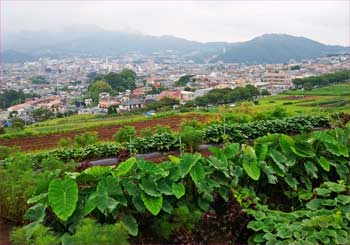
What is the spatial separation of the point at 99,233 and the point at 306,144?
3.42m

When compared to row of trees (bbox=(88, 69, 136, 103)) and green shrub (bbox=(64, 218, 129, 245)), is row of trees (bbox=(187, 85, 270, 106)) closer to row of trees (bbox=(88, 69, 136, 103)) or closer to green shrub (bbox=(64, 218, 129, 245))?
row of trees (bbox=(88, 69, 136, 103))

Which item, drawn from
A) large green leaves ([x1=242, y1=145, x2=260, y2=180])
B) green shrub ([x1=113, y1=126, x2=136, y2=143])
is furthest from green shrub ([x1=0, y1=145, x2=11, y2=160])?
large green leaves ([x1=242, y1=145, x2=260, y2=180])

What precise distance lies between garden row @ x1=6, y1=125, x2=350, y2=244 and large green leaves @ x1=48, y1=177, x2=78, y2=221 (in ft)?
0.03

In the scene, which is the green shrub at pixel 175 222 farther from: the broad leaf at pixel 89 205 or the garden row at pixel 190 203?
the broad leaf at pixel 89 205

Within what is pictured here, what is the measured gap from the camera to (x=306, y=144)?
19.8 feet

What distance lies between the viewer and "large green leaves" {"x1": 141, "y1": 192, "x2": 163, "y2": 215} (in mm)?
4512

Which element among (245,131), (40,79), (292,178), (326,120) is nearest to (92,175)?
(292,178)

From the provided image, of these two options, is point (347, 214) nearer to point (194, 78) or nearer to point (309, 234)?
point (309, 234)

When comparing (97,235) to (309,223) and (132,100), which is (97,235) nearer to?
(309,223)

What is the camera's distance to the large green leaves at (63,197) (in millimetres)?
4301

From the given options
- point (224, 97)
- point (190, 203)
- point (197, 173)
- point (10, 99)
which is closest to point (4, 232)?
point (190, 203)

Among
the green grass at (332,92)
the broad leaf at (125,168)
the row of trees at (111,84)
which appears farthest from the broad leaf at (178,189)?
the row of trees at (111,84)

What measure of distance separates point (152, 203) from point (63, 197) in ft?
3.05

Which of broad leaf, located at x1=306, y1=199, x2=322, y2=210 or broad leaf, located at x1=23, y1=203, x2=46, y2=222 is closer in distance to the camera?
broad leaf, located at x1=23, y1=203, x2=46, y2=222
